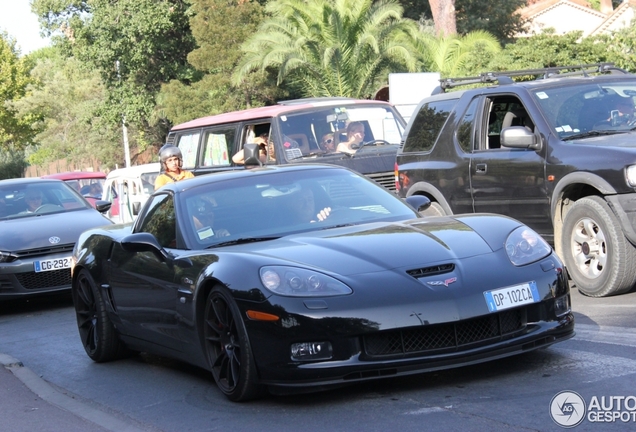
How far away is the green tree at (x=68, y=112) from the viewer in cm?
6719

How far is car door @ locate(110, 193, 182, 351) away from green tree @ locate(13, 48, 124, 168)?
55723mm

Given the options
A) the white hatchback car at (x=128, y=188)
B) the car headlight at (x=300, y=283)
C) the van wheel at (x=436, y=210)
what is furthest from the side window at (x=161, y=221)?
the white hatchback car at (x=128, y=188)

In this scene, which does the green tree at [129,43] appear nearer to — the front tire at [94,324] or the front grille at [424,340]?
the front tire at [94,324]

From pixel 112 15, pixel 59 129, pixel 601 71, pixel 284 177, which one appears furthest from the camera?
pixel 59 129

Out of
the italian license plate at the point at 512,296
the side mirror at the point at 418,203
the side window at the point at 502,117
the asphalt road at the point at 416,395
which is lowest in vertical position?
the asphalt road at the point at 416,395

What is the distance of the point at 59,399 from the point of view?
6781 millimetres

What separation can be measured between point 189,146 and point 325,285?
430 inches

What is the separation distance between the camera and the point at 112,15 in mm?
46656

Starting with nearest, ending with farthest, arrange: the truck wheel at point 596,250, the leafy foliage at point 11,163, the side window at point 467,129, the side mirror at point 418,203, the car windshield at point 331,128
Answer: the side mirror at point 418,203 → the truck wheel at point 596,250 → the side window at point 467,129 → the car windshield at point 331,128 → the leafy foliage at point 11,163

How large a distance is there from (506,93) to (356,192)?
3.43 m

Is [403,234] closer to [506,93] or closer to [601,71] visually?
[506,93]

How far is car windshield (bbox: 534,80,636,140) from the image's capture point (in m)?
9.32

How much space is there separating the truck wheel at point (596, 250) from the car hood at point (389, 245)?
7.84ft

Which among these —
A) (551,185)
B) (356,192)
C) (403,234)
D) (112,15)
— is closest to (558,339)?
(403,234)
